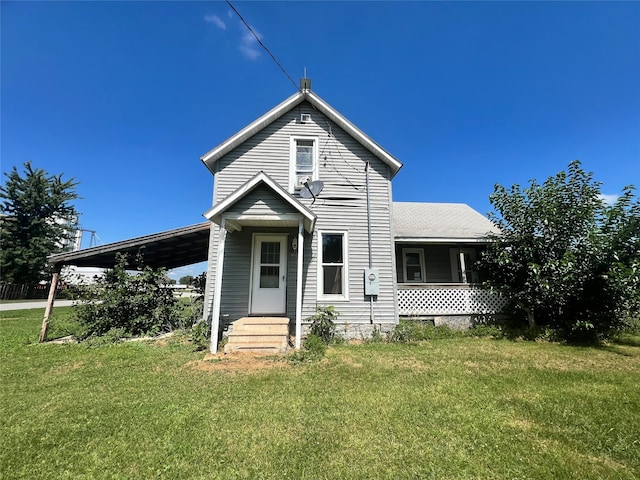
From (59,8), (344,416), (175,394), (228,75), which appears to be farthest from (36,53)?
(344,416)

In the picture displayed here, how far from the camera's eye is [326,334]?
764 cm

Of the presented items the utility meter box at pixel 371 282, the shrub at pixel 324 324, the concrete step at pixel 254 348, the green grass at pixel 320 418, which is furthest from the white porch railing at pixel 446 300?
the concrete step at pixel 254 348

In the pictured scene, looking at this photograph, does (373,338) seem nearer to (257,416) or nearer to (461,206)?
(257,416)

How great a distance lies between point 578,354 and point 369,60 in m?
10.2

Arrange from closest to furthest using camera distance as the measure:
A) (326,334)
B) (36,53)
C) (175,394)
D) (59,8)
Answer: (175,394) < (59,8) < (326,334) < (36,53)

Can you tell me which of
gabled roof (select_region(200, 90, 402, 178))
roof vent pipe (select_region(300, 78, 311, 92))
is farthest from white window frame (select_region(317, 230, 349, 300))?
roof vent pipe (select_region(300, 78, 311, 92))

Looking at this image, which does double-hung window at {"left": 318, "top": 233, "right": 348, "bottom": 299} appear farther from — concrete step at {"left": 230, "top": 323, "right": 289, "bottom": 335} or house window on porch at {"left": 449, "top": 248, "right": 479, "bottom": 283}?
house window on porch at {"left": 449, "top": 248, "right": 479, "bottom": 283}

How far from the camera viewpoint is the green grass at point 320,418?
2619mm

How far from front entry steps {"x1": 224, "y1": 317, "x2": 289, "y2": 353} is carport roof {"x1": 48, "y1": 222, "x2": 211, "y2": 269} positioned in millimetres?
3487

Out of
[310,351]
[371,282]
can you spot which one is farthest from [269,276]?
[371,282]

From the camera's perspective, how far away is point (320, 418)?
3475 millimetres

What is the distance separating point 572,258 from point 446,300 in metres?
3.58

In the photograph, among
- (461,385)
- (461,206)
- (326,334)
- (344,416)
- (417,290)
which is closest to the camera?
(344,416)

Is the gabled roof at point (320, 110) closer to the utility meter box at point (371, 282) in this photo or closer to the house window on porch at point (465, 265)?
the utility meter box at point (371, 282)
